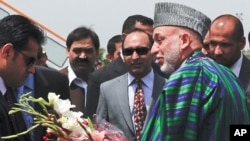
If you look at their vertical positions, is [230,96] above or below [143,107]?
above

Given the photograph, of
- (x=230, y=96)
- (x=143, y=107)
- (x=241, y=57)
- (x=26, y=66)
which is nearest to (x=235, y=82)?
(x=230, y=96)

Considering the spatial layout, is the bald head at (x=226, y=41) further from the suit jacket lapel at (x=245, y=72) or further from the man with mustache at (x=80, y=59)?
the man with mustache at (x=80, y=59)

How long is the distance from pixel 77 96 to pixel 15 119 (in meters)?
3.12

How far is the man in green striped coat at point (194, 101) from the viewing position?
4.14 meters

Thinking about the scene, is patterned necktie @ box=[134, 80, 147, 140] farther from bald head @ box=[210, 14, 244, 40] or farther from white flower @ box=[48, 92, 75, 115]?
white flower @ box=[48, 92, 75, 115]

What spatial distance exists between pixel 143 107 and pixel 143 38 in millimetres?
722

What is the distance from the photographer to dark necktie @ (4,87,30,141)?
4.71m

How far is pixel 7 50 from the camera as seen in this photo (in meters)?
4.82

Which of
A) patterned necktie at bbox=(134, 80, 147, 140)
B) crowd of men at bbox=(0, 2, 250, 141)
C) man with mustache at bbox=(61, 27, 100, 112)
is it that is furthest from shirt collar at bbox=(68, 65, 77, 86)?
patterned necktie at bbox=(134, 80, 147, 140)

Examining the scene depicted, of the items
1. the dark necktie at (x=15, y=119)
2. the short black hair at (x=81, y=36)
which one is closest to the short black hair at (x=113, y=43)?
the short black hair at (x=81, y=36)

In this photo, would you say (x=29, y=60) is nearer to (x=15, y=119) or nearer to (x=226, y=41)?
(x=15, y=119)

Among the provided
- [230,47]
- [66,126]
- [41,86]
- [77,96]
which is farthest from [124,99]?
[66,126]

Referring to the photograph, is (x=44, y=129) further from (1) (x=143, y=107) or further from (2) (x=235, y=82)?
(2) (x=235, y=82)

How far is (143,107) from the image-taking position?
6.34m
